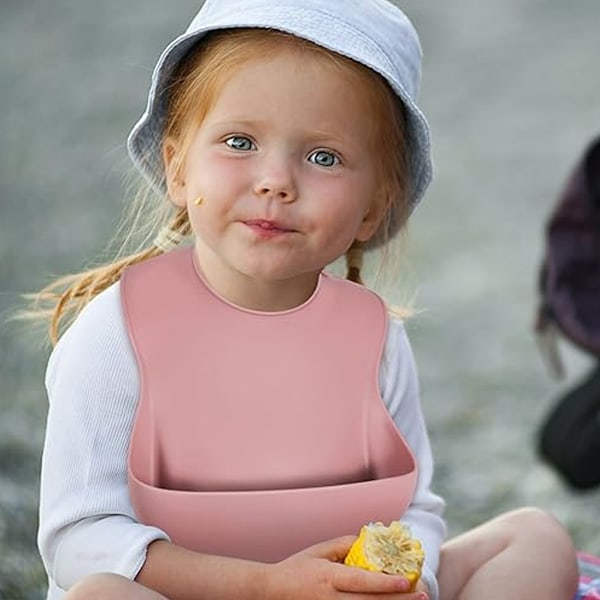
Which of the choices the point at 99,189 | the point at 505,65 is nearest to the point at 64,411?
the point at 99,189

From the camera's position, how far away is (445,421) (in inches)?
121

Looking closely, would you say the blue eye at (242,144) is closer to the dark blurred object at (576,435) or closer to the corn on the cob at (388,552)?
the corn on the cob at (388,552)

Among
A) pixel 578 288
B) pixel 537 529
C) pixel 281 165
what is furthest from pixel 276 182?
pixel 578 288

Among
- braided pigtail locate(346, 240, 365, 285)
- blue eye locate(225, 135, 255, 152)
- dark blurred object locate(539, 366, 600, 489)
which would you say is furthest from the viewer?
dark blurred object locate(539, 366, 600, 489)

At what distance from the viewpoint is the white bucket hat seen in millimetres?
1506

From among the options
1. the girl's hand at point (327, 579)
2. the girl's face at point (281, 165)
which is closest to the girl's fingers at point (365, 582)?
the girl's hand at point (327, 579)

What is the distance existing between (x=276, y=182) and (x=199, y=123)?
14 centimetres

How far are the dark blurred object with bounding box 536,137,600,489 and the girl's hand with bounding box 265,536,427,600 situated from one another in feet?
4.49

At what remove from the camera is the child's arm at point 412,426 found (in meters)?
1.64

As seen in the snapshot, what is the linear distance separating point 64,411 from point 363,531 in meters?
0.32

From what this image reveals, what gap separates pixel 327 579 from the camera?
1.43m

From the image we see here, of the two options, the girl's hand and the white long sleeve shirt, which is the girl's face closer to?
the white long sleeve shirt

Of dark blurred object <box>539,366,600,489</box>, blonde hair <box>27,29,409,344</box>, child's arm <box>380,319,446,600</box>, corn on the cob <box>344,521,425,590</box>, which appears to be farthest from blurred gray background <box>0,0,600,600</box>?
corn on the cob <box>344,521,425,590</box>

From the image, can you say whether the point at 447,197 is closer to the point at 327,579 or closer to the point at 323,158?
the point at 323,158
